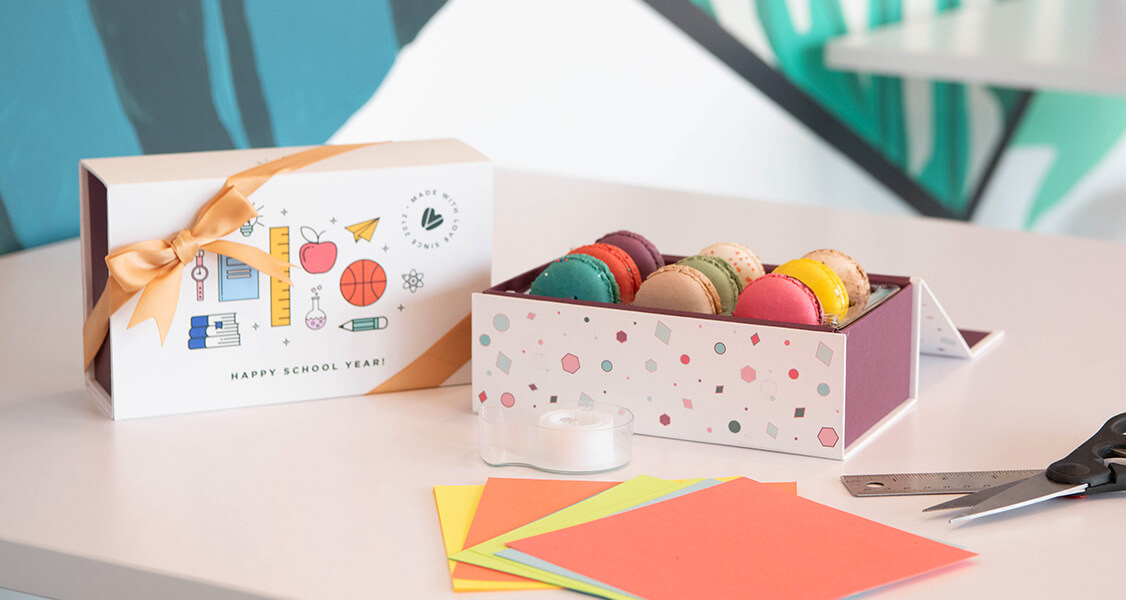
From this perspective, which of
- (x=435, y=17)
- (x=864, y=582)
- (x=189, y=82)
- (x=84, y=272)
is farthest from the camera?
(x=435, y=17)

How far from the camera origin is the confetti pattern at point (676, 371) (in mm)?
853

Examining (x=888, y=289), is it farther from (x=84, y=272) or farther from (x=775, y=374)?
(x=84, y=272)

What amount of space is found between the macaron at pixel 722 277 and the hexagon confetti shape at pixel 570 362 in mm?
136

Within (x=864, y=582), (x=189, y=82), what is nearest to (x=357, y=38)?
(x=189, y=82)

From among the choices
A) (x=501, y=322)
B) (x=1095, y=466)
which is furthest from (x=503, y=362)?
(x=1095, y=466)

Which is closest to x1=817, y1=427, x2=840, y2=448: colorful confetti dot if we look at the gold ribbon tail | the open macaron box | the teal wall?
the open macaron box

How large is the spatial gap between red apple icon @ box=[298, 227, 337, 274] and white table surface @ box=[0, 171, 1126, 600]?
0.12 meters

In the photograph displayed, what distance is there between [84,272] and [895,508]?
661 millimetres

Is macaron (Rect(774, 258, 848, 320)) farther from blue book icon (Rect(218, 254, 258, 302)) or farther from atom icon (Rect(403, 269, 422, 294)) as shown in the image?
blue book icon (Rect(218, 254, 258, 302))

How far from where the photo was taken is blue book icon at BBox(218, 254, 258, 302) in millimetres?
935

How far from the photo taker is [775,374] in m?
0.86

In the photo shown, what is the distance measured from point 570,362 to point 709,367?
12 cm

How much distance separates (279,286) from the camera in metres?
0.95

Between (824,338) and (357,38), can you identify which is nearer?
(824,338)
